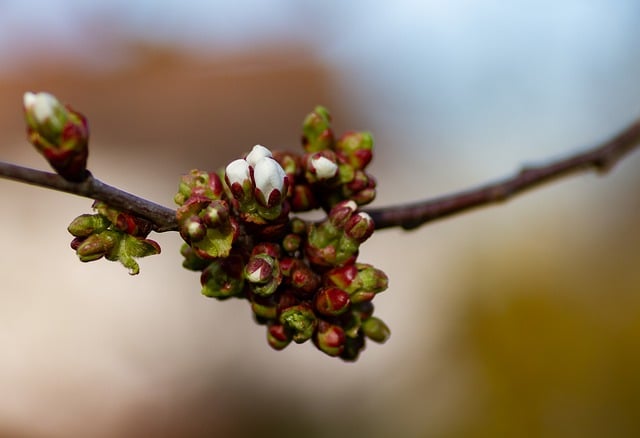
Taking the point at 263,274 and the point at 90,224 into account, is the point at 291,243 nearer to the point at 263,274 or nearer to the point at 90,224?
the point at 263,274

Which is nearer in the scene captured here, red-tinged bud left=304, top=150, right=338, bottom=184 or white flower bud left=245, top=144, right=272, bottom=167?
white flower bud left=245, top=144, right=272, bottom=167

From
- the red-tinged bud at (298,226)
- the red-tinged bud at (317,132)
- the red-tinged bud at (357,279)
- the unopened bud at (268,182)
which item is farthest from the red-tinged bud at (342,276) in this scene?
the red-tinged bud at (317,132)

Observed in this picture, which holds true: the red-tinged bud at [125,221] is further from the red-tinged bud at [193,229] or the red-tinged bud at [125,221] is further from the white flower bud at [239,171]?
the white flower bud at [239,171]

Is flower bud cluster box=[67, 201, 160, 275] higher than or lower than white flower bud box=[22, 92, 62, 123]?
lower

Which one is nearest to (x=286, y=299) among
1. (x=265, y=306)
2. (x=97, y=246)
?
(x=265, y=306)

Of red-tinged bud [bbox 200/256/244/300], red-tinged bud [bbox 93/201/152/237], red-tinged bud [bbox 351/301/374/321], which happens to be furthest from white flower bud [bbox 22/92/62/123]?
red-tinged bud [bbox 351/301/374/321]

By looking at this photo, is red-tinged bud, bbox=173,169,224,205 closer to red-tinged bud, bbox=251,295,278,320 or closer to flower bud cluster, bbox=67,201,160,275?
flower bud cluster, bbox=67,201,160,275

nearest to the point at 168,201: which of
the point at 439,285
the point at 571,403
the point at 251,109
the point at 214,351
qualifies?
the point at 214,351
